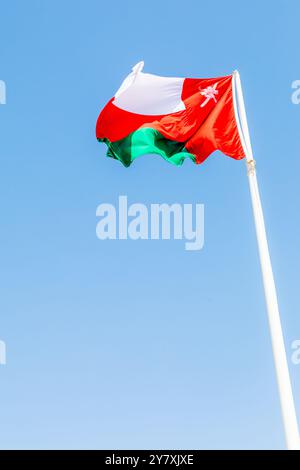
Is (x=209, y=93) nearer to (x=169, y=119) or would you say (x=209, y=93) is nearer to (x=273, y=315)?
(x=169, y=119)

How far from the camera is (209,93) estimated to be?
808 inches

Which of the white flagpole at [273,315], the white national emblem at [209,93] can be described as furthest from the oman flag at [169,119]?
the white flagpole at [273,315]

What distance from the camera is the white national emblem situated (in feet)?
66.9

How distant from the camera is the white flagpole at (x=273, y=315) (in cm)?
1421

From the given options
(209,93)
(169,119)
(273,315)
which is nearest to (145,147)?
(169,119)

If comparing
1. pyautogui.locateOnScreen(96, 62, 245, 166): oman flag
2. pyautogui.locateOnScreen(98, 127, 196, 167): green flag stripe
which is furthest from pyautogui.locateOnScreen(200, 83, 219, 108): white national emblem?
pyautogui.locateOnScreen(98, 127, 196, 167): green flag stripe

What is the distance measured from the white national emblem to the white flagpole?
1.64m

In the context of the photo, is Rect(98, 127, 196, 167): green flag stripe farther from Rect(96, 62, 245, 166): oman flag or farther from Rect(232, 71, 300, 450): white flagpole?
Rect(232, 71, 300, 450): white flagpole

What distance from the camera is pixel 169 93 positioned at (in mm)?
21328

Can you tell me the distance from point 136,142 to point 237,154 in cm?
381

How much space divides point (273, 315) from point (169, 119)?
799 cm

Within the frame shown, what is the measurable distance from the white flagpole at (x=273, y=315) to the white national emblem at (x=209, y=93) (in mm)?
1644
